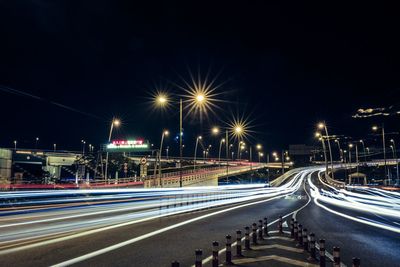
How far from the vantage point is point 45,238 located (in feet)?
41.5

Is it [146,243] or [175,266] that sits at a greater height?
[175,266]

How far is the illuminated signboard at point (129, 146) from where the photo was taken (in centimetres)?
5394

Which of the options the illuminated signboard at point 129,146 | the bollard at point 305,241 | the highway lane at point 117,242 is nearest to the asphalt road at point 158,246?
the highway lane at point 117,242

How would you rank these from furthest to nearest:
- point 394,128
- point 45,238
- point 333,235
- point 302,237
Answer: point 394,128, point 333,235, point 45,238, point 302,237

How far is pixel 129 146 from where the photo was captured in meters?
54.2

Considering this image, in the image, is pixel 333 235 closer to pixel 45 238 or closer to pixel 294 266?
pixel 294 266

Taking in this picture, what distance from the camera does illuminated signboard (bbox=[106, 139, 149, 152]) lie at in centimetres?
5394

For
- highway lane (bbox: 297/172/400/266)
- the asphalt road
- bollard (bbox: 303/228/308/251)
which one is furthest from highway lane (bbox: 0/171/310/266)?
highway lane (bbox: 297/172/400/266)

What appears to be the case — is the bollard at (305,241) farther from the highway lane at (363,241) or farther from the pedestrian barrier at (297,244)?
the highway lane at (363,241)

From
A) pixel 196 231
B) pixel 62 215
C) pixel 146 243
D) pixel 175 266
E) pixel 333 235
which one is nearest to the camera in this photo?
pixel 175 266

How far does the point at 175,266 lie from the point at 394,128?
119 meters

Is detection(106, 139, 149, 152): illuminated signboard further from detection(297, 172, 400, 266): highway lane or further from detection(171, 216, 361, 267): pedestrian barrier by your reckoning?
detection(171, 216, 361, 267): pedestrian barrier

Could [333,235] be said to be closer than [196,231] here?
Yes

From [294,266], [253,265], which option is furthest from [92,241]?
[294,266]
